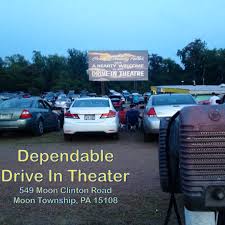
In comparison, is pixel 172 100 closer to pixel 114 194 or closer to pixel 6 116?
pixel 6 116

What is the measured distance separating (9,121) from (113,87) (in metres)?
115

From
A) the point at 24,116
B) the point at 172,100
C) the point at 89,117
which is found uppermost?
the point at 172,100

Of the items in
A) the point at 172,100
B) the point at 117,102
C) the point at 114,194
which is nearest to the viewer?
the point at 114,194

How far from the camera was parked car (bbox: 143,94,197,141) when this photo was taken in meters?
11.9

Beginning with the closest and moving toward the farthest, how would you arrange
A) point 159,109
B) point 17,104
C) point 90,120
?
1. point 159,109
2. point 90,120
3. point 17,104

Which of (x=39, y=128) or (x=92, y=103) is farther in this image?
(x=39, y=128)

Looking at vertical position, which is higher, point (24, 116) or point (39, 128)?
point (24, 116)

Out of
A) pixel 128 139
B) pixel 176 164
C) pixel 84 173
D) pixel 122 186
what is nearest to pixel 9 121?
pixel 128 139

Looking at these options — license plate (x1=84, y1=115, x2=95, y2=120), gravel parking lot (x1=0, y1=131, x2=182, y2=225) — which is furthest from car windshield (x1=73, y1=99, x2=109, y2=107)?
gravel parking lot (x1=0, y1=131, x2=182, y2=225)

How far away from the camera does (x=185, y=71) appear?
141 meters

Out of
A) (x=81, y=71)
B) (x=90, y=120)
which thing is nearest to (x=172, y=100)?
(x=90, y=120)

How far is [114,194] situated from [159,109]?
580 centimetres

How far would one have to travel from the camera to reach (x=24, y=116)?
1456 centimetres

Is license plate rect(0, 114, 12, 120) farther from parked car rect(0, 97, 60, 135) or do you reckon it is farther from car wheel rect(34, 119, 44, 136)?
car wheel rect(34, 119, 44, 136)
